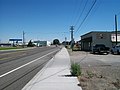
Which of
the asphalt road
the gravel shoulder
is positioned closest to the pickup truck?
the asphalt road

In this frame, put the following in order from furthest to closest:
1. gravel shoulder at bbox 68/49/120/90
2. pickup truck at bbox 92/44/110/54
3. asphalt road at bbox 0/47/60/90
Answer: pickup truck at bbox 92/44/110/54, asphalt road at bbox 0/47/60/90, gravel shoulder at bbox 68/49/120/90

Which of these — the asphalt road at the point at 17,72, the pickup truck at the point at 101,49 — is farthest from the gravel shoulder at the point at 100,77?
the pickup truck at the point at 101,49

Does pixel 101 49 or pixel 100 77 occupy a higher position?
pixel 101 49

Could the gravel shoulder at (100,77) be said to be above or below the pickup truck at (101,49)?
below

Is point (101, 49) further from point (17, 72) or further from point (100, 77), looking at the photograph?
point (100, 77)

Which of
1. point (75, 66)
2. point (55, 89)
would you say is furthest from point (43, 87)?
point (75, 66)

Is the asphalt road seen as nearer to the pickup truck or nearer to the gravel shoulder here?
the gravel shoulder

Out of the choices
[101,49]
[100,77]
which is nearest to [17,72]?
[100,77]

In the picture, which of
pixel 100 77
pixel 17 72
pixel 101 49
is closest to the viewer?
pixel 100 77

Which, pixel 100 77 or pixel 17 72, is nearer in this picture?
pixel 100 77

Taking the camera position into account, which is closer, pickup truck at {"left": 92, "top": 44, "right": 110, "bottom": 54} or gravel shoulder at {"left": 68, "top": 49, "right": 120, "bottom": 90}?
gravel shoulder at {"left": 68, "top": 49, "right": 120, "bottom": 90}

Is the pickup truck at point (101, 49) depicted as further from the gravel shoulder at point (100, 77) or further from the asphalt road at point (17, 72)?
the gravel shoulder at point (100, 77)

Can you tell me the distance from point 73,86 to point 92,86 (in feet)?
2.45

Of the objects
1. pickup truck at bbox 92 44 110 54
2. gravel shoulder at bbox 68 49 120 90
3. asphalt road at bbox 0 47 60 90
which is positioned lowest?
asphalt road at bbox 0 47 60 90
